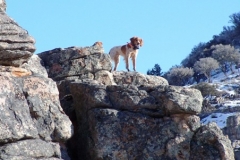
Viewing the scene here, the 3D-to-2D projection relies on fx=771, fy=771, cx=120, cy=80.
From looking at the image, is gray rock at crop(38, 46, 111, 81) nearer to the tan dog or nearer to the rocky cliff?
the rocky cliff

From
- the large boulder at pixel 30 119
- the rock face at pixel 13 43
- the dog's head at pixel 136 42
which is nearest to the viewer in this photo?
the large boulder at pixel 30 119

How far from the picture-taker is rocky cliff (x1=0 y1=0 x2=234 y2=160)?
50.2ft

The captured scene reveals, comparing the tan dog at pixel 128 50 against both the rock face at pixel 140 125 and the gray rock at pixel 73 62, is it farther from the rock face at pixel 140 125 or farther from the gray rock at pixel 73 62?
the rock face at pixel 140 125

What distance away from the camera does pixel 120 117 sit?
17484 millimetres

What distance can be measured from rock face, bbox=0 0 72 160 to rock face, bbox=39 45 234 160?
45.5 inches

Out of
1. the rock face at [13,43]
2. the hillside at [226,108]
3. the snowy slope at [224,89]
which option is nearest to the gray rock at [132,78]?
the rock face at [13,43]

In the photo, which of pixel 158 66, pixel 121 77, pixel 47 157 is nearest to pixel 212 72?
pixel 158 66

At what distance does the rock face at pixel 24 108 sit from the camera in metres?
14.6

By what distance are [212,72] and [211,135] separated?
87.0 metres

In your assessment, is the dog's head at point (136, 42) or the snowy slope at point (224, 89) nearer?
the dog's head at point (136, 42)

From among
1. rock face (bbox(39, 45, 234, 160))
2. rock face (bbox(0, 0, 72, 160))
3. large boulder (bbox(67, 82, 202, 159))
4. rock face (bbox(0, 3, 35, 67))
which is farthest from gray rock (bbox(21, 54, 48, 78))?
rock face (bbox(0, 3, 35, 67))

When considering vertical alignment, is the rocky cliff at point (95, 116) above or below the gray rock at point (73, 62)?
below

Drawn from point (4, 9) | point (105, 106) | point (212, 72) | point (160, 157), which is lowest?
point (160, 157)

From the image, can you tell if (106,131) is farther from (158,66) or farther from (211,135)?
(158,66)
